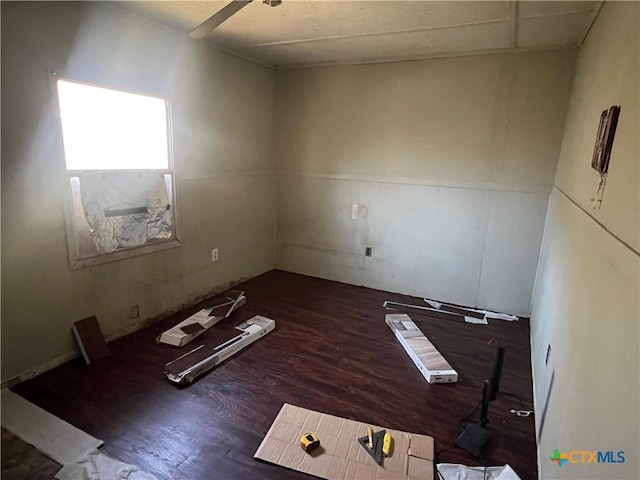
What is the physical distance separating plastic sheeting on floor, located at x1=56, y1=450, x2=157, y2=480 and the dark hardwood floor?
48mm

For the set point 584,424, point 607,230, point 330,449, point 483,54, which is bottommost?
point 330,449

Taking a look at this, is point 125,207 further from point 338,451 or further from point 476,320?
point 476,320

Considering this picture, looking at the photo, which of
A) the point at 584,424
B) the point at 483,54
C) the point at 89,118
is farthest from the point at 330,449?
the point at 483,54

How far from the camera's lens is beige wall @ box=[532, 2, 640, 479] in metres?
0.91

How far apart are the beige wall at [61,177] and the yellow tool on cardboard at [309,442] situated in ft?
5.93

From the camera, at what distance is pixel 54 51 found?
2217 mm

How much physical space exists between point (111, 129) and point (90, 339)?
4.97ft

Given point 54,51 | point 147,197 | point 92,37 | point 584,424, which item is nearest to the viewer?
point 584,424

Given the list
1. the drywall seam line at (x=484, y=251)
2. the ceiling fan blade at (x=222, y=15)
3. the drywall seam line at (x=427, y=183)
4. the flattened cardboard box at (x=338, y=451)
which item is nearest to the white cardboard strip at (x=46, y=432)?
the flattened cardboard box at (x=338, y=451)

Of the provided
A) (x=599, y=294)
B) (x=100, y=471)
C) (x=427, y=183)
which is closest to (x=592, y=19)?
(x=427, y=183)

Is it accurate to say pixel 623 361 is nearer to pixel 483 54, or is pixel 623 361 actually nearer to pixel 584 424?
pixel 584 424

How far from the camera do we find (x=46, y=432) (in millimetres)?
1885

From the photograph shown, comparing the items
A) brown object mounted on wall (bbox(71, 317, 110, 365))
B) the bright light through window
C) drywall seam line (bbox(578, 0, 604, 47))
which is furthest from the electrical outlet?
drywall seam line (bbox(578, 0, 604, 47))

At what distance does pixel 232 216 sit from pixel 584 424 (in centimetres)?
338
